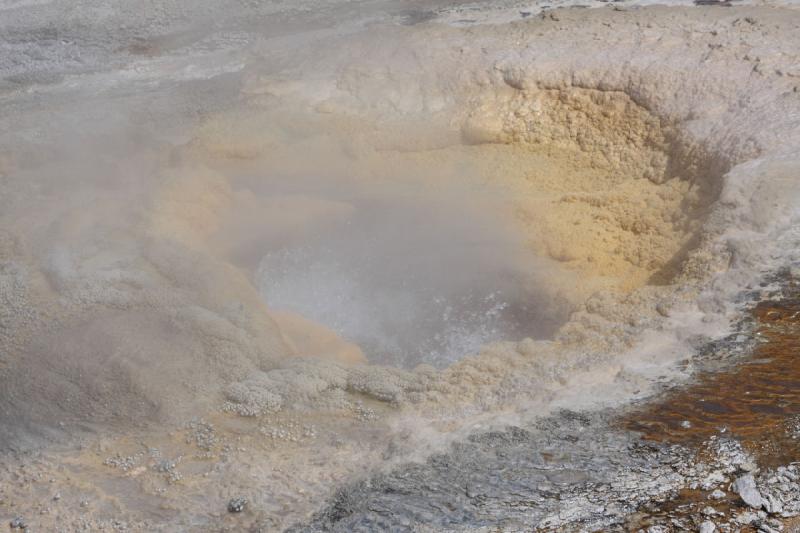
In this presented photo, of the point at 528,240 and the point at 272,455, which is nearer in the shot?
the point at 272,455

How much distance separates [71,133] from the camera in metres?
4.94

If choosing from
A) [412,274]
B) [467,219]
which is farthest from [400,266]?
[467,219]

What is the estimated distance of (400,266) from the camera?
15.1 ft

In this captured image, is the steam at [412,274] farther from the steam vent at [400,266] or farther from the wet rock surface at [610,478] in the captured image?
the wet rock surface at [610,478]

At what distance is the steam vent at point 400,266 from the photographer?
2.53 meters

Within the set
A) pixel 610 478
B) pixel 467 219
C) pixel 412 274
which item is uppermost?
pixel 610 478

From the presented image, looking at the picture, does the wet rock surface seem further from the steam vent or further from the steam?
the steam

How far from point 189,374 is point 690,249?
8.14ft

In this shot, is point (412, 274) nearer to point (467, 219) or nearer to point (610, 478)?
point (467, 219)

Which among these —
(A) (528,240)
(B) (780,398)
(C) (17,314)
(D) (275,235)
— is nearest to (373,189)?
(D) (275,235)

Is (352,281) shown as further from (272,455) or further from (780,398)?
(780,398)

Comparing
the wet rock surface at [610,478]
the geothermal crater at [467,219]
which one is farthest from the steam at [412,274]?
the wet rock surface at [610,478]

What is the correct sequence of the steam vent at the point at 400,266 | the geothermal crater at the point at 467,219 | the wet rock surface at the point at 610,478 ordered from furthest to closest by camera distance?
A: 1. the geothermal crater at the point at 467,219
2. the steam vent at the point at 400,266
3. the wet rock surface at the point at 610,478

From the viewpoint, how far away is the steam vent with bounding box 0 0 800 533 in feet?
8.29
